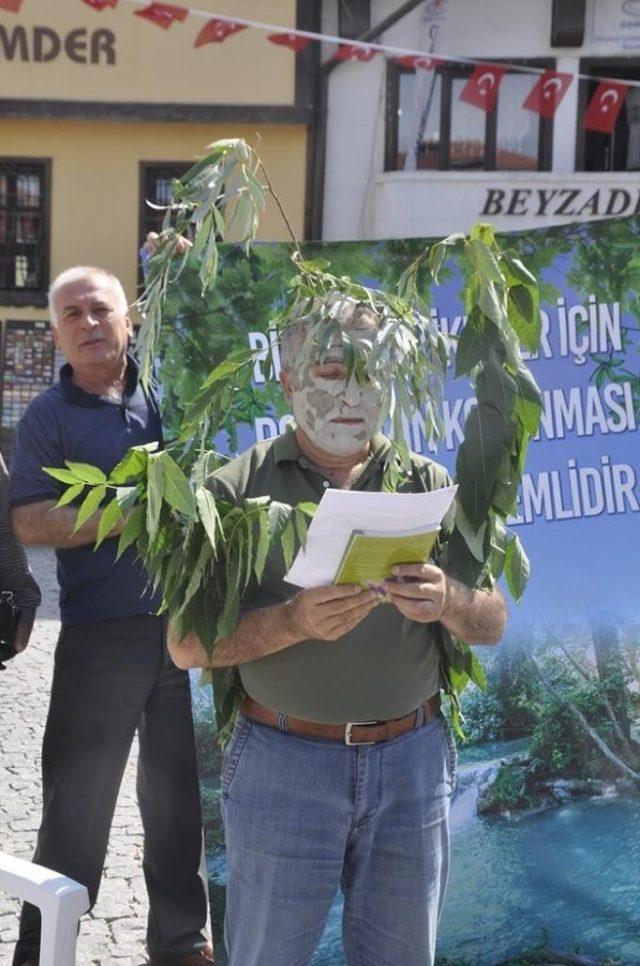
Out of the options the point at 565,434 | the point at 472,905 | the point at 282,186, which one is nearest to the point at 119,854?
the point at 472,905

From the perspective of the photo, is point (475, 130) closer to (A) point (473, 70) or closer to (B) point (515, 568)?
(A) point (473, 70)

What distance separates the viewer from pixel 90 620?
325 centimetres

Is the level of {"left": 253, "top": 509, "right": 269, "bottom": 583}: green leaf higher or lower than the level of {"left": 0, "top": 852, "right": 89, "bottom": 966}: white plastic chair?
higher

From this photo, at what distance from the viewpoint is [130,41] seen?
12305mm

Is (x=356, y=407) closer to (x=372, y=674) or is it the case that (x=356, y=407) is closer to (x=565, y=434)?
(x=372, y=674)

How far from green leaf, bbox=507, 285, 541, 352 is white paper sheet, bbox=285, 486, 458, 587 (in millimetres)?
439

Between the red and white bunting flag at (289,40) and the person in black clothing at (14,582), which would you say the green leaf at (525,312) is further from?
the red and white bunting flag at (289,40)

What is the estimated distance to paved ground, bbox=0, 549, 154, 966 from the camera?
353 centimetres

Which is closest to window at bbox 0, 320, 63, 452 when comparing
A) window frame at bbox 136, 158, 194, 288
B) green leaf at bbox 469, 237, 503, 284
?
window frame at bbox 136, 158, 194, 288

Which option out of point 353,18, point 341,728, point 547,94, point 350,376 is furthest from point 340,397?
point 353,18

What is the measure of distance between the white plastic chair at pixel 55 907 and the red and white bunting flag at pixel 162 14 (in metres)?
8.17

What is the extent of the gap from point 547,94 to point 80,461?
9746 mm

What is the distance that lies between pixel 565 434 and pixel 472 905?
1.18m

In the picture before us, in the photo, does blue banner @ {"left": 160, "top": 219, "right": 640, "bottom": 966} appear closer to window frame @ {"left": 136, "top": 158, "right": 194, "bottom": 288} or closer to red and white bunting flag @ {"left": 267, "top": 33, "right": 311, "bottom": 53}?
red and white bunting flag @ {"left": 267, "top": 33, "right": 311, "bottom": 53}
